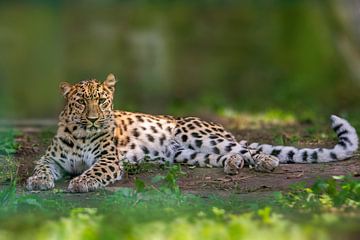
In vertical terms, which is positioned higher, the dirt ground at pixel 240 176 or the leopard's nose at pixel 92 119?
the leopard's nose at pixel 92 119

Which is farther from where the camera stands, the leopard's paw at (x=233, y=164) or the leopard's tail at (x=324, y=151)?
the leopard's tail at (x=324, y=151)

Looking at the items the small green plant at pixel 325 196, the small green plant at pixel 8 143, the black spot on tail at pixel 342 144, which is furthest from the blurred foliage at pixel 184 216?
the small green plant at pixel 8 143

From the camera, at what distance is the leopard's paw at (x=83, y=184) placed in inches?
348

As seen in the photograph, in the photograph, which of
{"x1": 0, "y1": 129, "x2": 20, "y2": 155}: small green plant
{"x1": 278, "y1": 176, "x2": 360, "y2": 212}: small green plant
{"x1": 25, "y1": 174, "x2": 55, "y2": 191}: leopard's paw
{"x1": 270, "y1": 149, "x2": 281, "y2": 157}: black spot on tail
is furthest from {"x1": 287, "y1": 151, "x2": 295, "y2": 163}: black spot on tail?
{"x1": 0, "y1": 129, "x2": 20, "y2": 155}: small green plant

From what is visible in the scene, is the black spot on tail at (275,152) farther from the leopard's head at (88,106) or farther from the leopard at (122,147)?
the leopard's head at (88,106)

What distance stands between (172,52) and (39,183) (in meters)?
10.8

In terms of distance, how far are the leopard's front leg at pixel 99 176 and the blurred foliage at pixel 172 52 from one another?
8.69 m

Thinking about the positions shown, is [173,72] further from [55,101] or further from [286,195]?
[286,195]

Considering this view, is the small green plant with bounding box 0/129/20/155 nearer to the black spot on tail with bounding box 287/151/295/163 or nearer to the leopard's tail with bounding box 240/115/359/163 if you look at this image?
the leopard's tail with bounding box 240/115/359/163

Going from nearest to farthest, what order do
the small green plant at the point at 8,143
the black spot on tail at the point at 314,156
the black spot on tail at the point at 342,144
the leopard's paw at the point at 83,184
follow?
the leopard's paw at the point at 83,184 → the black spot on tail at the point at 314,156 → the black spot on tail at the point at 342,144 → the small green plant at the point at 8,143

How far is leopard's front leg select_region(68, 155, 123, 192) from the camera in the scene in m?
8.86

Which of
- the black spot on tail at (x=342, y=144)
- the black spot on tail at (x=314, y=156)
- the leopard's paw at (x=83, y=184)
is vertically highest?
the black spot on tail at (x=342, y=144)

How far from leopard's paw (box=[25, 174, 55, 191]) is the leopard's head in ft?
2.70

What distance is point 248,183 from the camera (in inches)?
359
